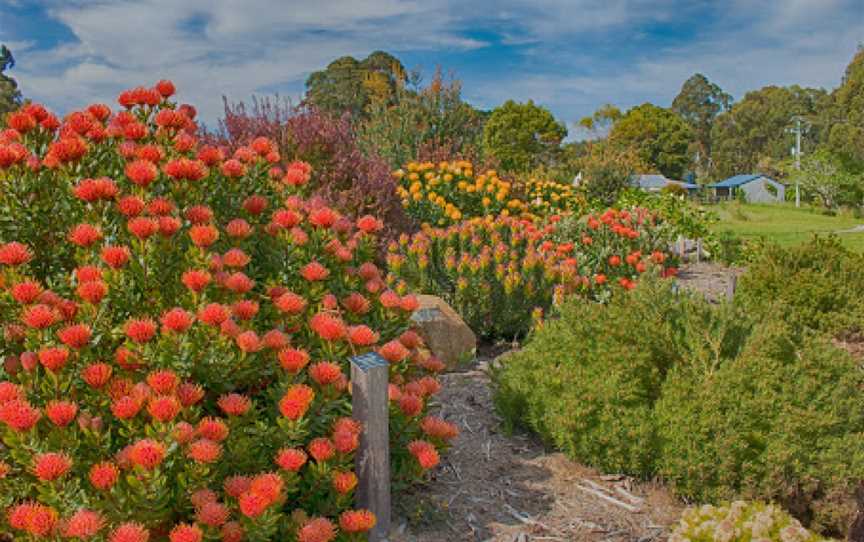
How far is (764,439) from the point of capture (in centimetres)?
365

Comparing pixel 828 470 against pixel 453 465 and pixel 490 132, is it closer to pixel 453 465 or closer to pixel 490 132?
pixel 453 465

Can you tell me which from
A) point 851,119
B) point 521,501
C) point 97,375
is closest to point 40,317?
point 97,375

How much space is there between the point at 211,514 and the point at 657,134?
238 feet

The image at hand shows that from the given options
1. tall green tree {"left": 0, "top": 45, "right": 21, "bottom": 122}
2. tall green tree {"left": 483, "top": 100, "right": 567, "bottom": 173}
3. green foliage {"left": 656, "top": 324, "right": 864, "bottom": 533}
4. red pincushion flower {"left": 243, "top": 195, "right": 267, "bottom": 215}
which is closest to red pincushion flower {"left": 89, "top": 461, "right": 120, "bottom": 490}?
red pincushion flower {"left": 243, "top": 195, "right": 267, "bottom": 215}

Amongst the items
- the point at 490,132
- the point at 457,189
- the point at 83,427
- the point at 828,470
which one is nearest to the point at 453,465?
the point at 828,470

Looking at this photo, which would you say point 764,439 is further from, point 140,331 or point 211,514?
point 140,331

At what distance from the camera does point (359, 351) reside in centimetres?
302

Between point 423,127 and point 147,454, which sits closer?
point 147,454

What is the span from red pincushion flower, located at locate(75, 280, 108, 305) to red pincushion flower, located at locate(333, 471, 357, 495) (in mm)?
1010

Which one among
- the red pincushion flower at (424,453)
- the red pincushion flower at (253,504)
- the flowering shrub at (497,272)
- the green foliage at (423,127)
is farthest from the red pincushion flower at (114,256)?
the green foliage at (423,127)

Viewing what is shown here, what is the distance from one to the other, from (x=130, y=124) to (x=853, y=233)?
22.1 m

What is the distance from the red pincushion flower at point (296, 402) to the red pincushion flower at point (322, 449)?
18 centimetres

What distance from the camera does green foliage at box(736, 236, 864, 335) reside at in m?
7.41

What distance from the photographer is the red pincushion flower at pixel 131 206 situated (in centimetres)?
274
